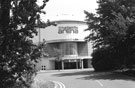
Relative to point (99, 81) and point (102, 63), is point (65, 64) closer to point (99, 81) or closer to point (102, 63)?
point (102, 63)

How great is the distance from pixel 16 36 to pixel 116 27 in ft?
51.1

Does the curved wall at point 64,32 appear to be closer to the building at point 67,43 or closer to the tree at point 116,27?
the building at point 67,43

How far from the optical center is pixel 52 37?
69.1m

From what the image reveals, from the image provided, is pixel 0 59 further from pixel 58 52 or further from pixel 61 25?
pixel 61 25

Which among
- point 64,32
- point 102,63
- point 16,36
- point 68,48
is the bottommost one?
point 102,63

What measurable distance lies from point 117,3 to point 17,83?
1924cm

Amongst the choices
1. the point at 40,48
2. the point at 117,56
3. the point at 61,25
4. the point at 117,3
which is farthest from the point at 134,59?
the point at 61,25

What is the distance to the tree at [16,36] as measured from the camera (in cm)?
696

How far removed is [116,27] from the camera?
21359 mm

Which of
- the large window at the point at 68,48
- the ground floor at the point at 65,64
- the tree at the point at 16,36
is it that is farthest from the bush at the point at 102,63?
the tree at the point at 16,36

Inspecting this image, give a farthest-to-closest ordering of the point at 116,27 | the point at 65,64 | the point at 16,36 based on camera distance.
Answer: the point at 65,64
the point at 116,27
the point at 16,36

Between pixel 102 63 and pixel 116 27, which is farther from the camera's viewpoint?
pixel 102 63

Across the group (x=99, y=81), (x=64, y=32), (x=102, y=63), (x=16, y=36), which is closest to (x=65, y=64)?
(x=64, y=32)

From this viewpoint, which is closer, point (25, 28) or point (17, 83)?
point (25, 28)
